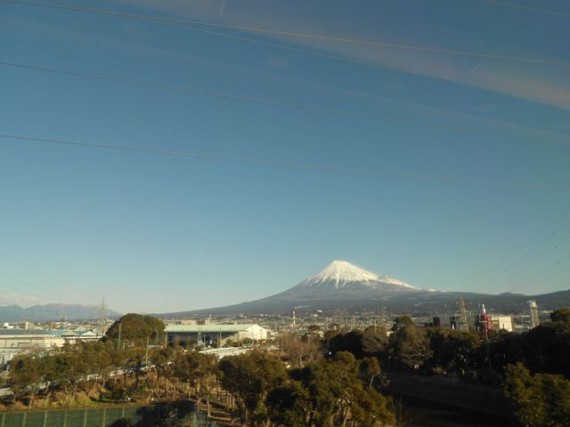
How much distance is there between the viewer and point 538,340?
19781 mm

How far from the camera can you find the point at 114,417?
15.1 meters

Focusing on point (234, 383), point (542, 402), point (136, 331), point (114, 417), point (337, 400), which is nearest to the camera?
point (542, 402)

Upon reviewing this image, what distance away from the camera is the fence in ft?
47.5

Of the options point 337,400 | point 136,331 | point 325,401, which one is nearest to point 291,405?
point 325,401

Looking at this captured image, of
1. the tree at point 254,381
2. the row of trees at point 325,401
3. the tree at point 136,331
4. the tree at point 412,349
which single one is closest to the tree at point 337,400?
the row of trees at point 325,401

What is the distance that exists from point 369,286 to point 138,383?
181 meters

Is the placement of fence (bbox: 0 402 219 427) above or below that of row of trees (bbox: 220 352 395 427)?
below

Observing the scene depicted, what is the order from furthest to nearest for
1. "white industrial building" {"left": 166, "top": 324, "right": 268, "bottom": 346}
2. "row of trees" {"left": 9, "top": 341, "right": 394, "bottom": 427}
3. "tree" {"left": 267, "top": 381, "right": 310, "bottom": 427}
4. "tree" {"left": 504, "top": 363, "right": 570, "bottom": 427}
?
1. "white industrial building" {"left": 166, "top": 324, "right": 268, "bottom": 346}
2. "row of trees" {"left": 9, "top": 341, "right": 394, "bottom": 427}
3. "tree" {"left": 267, "top": 381, "right": 310, "bottom": 427}
4. "tree" {"left": 504, "top": 363, "right": 570, "bottom": 427}

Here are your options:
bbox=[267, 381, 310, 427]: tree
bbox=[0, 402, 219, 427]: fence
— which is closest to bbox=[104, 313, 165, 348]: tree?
bbox=[0, 402, 219, 427]: fence

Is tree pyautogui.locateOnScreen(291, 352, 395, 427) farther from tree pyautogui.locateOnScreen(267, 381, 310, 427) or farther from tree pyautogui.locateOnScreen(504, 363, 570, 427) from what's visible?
tree pyautogui.locateOnScreen(504, 363, 570, 427)

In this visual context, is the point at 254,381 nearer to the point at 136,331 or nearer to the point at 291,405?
the point at 291,405

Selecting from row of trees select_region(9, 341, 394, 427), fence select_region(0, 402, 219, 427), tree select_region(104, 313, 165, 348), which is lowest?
fence select_region(0, 402, 219, 427)

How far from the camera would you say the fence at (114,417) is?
47.5ft

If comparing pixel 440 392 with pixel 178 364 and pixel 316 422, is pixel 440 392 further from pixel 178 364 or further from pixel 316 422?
pixel 316 422
